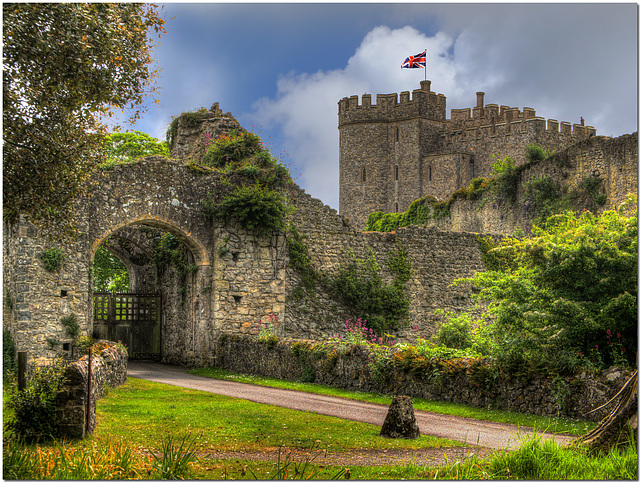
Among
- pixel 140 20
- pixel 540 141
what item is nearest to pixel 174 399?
pixel 140 20

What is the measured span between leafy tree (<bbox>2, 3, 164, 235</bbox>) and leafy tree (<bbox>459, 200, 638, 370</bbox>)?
21.2ft

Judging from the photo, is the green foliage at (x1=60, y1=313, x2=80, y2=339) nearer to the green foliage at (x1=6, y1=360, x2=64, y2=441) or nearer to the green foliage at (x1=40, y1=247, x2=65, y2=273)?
the green foliage at (x1=40, y1=247, x2=65, y2=273)

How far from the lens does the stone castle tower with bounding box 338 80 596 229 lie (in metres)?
52.8

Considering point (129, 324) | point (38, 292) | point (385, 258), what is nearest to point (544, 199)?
point (385, 258)

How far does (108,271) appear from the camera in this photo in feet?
116

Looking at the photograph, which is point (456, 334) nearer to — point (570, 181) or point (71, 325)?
point (71, 325)

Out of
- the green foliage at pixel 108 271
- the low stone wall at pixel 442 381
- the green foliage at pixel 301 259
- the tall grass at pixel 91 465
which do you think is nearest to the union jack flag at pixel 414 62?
the green foliage at pixel 108 271

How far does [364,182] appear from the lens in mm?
54375

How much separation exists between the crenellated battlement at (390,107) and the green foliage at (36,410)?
48.0 metres

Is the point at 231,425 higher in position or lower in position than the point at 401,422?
lower

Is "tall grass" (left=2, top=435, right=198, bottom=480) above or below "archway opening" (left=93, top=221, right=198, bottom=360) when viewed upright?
below

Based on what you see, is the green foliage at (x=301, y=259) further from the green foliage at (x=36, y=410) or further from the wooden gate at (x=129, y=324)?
the green foliage at (x=36, y=410)

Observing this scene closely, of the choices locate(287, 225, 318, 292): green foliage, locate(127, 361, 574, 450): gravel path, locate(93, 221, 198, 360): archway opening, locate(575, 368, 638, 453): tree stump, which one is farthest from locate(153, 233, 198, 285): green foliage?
locate(575, 368, 638, 453): tree stump

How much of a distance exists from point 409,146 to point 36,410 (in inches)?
1905
